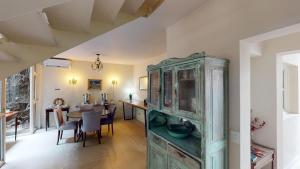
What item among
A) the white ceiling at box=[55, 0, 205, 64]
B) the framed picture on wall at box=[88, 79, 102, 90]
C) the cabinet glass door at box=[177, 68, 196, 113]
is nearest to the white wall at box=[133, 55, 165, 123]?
the framed picture on wall at box=[88, 79, 102, 90]

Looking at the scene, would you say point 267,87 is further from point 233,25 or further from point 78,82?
point 78,82

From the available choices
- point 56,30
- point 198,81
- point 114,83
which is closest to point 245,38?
point 198,81

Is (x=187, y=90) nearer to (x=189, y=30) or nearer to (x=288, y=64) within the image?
(x=189, y=30)

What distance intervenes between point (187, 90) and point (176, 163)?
33.9 inches

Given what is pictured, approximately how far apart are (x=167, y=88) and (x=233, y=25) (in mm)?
995

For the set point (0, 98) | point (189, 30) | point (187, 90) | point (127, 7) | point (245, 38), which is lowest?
point (0, 98)

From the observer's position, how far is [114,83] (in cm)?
654

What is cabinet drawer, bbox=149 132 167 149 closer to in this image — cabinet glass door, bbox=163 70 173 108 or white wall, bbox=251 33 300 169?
cabinet glass door, bbox=163 70 173 108

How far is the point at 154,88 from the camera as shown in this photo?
2180mm

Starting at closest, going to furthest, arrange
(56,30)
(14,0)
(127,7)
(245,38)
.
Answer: (14,0), (245,38), (56,30), (127,7)

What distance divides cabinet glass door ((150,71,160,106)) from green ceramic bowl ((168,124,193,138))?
1.42 feet

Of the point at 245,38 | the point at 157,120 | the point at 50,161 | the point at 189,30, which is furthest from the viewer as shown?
the point at 50,161

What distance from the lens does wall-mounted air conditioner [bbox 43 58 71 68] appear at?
5.25m

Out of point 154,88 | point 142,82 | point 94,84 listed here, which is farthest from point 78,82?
point 154,88
